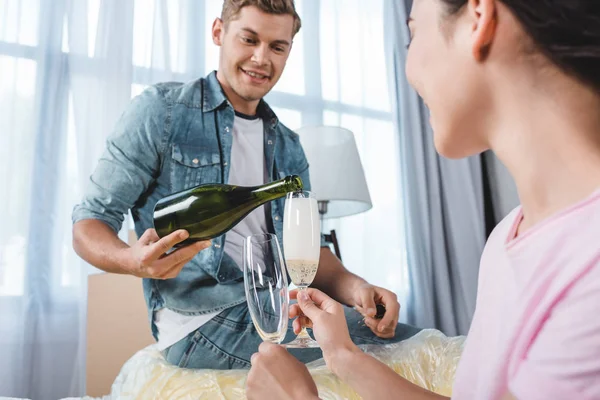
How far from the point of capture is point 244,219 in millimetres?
1587

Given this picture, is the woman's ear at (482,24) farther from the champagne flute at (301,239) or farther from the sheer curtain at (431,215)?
the sheer curtain at (431,215)

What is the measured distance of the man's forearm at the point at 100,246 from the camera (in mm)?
1239

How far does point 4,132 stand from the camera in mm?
2232

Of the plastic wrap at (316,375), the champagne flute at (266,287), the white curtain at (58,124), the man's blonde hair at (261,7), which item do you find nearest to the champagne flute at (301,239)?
the champagne flute at (266,287)

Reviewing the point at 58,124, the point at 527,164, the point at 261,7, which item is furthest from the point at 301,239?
the point at 58,124

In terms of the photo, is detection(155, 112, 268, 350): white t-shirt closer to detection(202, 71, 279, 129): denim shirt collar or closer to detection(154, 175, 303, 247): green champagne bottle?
detection(202, 71, 279, 129): denim shirt collar

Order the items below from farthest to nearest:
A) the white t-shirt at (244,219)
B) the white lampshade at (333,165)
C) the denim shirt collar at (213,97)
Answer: the white lampshade at (333,165) < the denim shirt collar at (213,97) < the white t-shirt at (244,219)

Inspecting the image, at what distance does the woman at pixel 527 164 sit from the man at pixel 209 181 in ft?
2.03

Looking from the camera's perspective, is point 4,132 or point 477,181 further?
point 477,181

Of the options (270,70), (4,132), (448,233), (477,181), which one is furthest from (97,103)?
(477,181)

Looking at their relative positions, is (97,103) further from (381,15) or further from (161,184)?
(381,15)

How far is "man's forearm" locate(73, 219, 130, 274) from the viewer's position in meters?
1.24

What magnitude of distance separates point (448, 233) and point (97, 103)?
82.4 inches

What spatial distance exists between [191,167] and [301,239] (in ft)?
1.70
